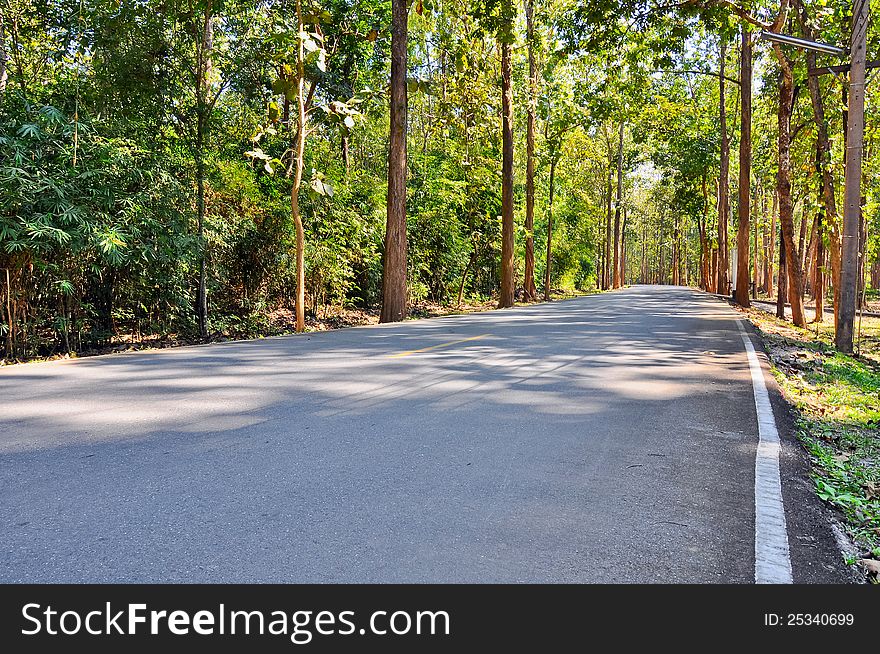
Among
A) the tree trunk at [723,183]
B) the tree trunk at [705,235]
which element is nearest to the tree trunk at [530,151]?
the tree trunk at [723,183]

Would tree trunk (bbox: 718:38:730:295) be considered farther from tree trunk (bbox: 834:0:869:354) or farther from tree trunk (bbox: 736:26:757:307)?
tree trunk (bbox: 834:0:869:354)

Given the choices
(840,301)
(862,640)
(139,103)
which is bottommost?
(862,640)

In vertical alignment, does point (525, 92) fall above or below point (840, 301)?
above

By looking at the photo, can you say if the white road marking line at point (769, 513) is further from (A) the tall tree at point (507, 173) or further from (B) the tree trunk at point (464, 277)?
(B) the tree trunk at point (464, 277)

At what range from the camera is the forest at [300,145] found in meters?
11.2

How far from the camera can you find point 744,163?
91.1ft

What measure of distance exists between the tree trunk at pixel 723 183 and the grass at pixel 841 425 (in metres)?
23.5

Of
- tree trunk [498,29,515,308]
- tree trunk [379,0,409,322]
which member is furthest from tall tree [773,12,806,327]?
tree trunk [379,0,409,322]

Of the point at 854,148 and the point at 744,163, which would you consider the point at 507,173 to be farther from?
the point at 854,148

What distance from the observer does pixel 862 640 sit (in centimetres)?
250

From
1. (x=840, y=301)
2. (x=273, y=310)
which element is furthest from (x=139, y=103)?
(x=840, y=301)

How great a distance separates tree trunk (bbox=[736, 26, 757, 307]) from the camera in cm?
2670

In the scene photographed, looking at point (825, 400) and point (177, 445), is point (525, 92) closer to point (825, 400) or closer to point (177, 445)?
point (825, 400)

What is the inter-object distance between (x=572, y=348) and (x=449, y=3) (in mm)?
14669
